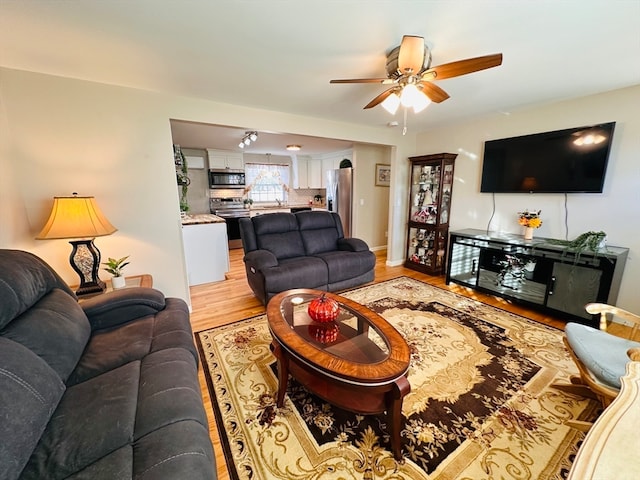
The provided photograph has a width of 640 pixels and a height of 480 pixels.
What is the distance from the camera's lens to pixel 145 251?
2.62 metres

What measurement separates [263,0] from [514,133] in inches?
133

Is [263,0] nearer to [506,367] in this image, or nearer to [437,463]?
[437,463]

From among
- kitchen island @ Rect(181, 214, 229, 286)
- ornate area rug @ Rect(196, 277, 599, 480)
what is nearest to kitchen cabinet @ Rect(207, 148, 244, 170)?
kitchen island @ Rect(181, 214, 229, 286)

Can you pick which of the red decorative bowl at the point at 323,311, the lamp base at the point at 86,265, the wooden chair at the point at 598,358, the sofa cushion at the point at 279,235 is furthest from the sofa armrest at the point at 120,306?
the wooden chair at the point at 598,358

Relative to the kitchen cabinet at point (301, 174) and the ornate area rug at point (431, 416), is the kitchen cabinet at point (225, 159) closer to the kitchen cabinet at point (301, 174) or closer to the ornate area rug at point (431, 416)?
the kitchen cabinet at point (301, 174)

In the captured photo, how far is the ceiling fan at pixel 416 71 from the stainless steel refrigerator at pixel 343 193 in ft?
11.2

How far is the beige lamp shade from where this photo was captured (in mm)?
1898

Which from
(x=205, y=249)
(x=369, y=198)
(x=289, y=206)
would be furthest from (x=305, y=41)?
(x=289, y=206)

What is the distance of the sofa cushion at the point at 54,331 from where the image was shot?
1135 mm

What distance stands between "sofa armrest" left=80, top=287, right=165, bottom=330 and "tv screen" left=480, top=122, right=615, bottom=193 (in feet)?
13.3

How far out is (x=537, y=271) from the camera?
2852 mm

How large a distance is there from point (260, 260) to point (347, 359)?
1.81 m

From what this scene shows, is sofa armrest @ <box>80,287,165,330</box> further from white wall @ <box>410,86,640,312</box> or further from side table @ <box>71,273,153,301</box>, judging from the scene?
white wall @ <box>410,86,640,312</box>

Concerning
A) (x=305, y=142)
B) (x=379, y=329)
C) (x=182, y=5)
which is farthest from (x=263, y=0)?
(x=305, y=142)
